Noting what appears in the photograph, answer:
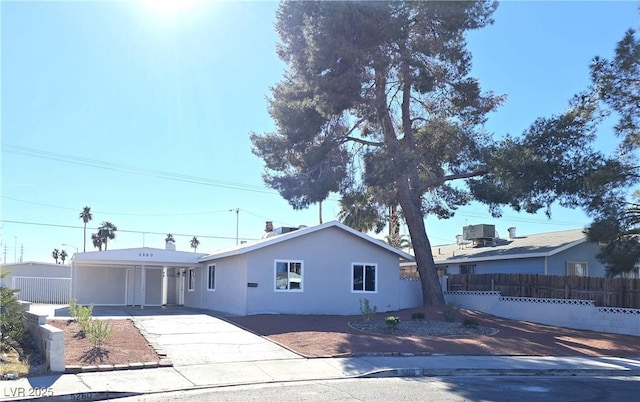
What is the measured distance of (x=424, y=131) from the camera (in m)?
27.2

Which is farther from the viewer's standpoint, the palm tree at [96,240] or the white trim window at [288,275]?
the palm tree at [96,240]

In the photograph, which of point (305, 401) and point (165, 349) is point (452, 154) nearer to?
point (165, 349)

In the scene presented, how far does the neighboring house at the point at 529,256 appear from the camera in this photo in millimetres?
26609

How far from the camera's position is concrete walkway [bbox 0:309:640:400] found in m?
10.2

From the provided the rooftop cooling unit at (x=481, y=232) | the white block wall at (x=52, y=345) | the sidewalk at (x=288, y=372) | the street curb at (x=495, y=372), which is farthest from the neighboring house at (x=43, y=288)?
the street curb at (x=495, y=372)

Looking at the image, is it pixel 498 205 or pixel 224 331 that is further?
pixel 498 205

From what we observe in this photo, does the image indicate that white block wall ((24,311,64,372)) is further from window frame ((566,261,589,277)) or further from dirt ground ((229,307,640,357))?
window frame ((566,261,589,277))

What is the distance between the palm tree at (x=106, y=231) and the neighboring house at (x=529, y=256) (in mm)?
55107

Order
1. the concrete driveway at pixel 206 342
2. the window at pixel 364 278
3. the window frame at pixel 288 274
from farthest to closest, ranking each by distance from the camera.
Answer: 1. the window at pixel 364 278
2. the window frame at pixel 288 274
3. the concrete driveway at pixel 206 342

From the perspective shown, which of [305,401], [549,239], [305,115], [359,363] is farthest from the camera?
[549,239]

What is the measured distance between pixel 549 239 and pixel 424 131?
8.50 m

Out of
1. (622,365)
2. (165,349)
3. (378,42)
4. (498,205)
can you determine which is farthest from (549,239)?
(165,349)

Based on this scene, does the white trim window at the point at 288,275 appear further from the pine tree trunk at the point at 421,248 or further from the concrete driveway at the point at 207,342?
the pine tree trunk at the point at 421,248

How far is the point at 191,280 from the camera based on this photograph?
106 feet
